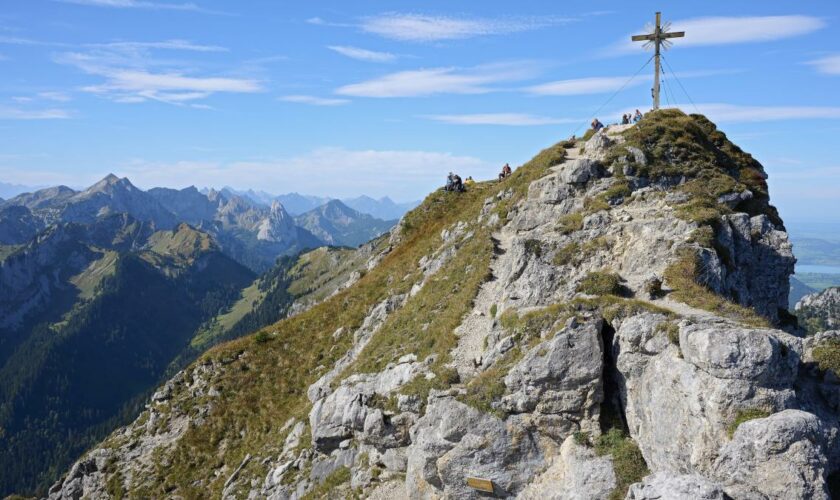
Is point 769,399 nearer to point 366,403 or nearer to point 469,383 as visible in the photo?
point 469,383

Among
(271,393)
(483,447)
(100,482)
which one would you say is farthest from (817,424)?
(100,482)

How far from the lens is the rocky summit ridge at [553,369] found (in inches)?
624

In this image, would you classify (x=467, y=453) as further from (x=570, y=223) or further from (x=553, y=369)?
(x=570, y=223)

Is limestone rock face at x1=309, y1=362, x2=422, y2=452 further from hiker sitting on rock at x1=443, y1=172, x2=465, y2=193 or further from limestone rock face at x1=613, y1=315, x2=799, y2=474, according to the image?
hiker sitting on rock at x1=443, y1=172, x2=465, y2=193

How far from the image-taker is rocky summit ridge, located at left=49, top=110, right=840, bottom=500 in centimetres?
1584

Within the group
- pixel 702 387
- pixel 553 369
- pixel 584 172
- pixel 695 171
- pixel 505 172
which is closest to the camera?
pixel 702 387

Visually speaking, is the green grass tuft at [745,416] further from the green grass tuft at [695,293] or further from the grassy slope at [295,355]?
the grassy slope at [295,355]

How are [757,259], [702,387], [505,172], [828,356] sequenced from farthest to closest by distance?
[505,172], [757,259], [828,356], [702,387]

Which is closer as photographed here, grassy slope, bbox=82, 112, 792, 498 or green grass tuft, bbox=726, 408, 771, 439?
green grass tuft, bbox=726, 408, 771, 439

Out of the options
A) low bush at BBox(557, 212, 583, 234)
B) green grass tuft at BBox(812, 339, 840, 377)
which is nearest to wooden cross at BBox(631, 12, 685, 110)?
low bush at BBox(557, 212, 583, 234)

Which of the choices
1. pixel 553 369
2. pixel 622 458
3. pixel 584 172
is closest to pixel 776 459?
pixel 622 458

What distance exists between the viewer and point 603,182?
36312 mm

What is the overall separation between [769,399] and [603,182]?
76.2ft

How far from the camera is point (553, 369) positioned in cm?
2048
